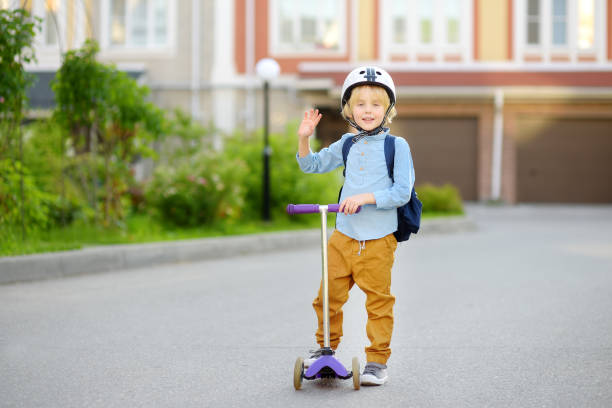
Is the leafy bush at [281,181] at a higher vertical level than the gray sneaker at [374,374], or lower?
higher

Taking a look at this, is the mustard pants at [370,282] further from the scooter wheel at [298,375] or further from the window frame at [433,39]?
the window frame at [433,39]

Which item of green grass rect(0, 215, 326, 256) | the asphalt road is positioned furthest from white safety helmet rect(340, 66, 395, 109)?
green grass rect(0, 215, 326, 256)

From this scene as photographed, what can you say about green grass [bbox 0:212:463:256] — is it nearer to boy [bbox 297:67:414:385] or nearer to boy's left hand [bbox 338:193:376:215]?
boy [bbox 297:67:414:385]

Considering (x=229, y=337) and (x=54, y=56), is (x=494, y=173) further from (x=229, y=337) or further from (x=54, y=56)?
(x=229, y=337)

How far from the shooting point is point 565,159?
20.7m

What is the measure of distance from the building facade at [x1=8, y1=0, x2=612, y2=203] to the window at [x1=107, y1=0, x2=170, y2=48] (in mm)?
28

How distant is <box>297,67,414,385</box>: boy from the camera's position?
12.6 feet

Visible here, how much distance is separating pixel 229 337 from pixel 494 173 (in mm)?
16770

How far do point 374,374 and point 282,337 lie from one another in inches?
50.5

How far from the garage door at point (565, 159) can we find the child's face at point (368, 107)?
58.5ft

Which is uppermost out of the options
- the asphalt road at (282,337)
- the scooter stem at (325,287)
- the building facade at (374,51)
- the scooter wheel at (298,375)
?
the building facade at (374,51)

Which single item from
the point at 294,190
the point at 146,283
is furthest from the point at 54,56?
the point at 146,283

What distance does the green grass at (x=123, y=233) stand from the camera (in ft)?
26.2

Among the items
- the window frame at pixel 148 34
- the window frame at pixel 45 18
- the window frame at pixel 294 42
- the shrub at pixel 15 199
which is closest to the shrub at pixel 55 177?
the shrub at pixel 15 199
